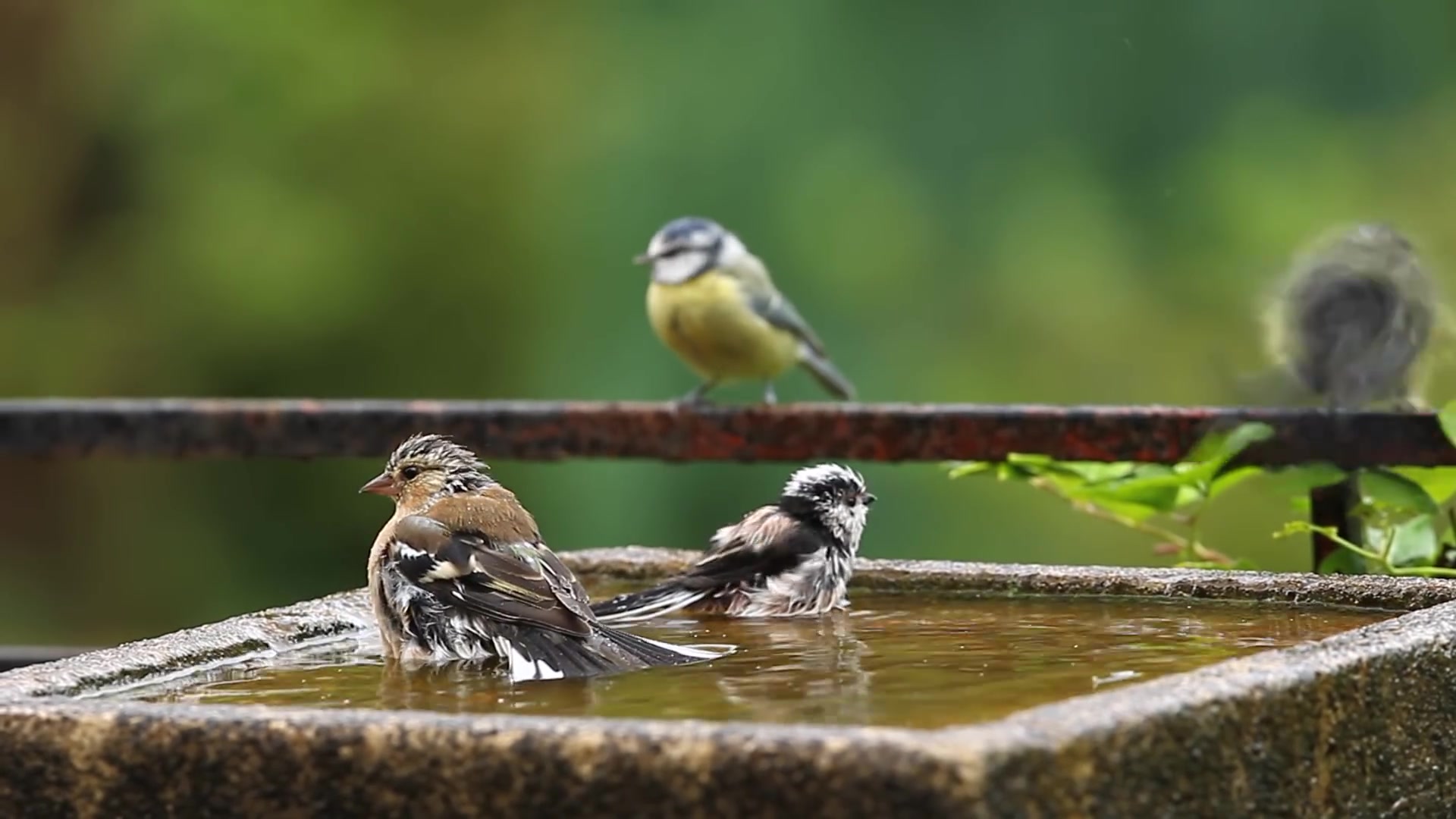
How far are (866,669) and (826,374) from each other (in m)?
5.37

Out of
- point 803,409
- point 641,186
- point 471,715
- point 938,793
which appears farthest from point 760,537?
point 641,186

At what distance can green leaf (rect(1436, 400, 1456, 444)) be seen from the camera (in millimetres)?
3516

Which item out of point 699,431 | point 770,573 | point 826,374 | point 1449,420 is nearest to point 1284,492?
point 1449,420

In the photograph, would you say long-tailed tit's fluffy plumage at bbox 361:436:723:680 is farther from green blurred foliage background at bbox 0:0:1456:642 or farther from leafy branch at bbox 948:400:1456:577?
green blurred foliage background at bbox 0:0:1456:642

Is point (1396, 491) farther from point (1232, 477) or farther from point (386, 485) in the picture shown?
point (386, 485)

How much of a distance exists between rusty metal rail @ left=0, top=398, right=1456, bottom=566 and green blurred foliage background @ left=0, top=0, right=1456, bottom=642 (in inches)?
161

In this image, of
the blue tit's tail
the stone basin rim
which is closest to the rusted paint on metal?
the stone basin rim

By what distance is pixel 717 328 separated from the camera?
732 cm

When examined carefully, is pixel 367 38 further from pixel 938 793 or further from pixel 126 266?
pixel 938 793

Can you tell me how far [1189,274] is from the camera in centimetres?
966

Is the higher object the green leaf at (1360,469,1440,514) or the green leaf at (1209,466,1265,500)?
the green leaf at (1209,466,1265,500)

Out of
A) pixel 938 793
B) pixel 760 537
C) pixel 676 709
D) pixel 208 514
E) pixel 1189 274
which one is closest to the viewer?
pixel 938 793

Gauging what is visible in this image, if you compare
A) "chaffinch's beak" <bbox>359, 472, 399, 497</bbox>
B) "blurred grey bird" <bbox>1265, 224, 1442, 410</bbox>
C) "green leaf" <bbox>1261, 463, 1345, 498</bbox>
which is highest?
"blurred grey bird" <bbox>1265, 224, 1442, 410</bbox>

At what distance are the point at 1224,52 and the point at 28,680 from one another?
774 cm
